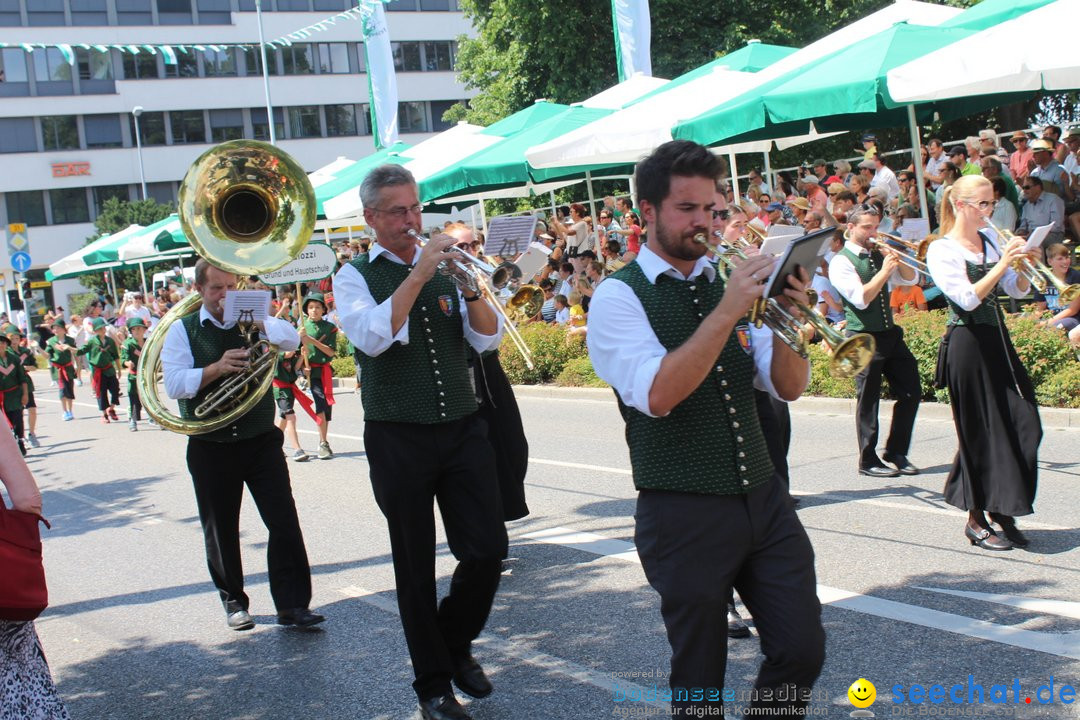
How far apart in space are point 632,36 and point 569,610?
56.7 feet

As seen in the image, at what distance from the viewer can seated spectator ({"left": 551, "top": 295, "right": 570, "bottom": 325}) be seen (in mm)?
17453

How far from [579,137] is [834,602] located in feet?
34.0

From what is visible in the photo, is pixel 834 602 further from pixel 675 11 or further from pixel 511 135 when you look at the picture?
pixel 675 11

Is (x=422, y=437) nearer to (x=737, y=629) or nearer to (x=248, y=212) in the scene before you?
(x=737, y=629)

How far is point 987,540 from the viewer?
615cm

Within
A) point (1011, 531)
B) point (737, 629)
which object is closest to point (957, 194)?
point (1011, 531)

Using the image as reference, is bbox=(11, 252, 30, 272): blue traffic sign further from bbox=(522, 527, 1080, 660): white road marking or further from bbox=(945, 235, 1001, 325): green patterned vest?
bbox=(522, 527, 1080, 660): white road marking

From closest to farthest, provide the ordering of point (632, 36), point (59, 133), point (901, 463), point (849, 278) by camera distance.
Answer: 1. point (849, 278)
2. point (901, 463)
3. point (632, 36)
4. point (59, 133)

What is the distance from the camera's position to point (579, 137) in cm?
1501

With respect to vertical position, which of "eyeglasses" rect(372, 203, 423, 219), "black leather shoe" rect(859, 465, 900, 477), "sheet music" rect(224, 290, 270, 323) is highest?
"eyeglasses" rect(372, 203, 423, 219)

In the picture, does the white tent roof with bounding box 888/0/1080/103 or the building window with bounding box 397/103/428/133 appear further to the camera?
the building window with bounding box 397/103/428/133

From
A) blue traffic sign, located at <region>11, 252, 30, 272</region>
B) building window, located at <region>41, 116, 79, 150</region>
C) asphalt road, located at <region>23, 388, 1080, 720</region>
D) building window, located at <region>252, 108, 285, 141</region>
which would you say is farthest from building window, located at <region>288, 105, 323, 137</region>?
asphalt road, located at <region>23, 388, 1080, 720</region>

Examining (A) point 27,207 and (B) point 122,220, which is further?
(A) point 27,207

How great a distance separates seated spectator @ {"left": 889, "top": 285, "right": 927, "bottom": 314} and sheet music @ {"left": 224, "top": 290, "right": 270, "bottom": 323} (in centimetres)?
851
